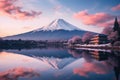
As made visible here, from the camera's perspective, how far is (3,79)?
21.8ft

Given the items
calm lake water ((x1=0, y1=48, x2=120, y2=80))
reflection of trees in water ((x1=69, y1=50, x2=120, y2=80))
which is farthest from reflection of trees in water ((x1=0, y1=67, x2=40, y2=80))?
reflection of trees in water ((x1=69, y1=50, x2=120, y2=80))

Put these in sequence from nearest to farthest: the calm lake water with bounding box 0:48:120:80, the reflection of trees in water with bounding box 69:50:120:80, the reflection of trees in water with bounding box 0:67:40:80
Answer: the calm lake water with bounding box 0:48:120:80, the reflection of trees in water with bounding box 0:67:40:80, the reflection of trees in water with bounding box 69:50:120:80

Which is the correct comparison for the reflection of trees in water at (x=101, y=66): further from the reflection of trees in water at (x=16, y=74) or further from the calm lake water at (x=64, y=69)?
the reflection of trees in water at (x=16, y=74)

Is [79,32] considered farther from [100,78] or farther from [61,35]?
[100,78]

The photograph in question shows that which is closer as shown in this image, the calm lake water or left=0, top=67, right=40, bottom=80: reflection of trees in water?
the calm lake water

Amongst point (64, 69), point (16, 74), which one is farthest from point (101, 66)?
point (16, 74)

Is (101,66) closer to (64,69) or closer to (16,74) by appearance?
(64,69)

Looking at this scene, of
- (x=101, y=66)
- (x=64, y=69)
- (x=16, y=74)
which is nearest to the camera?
(x=16, y=74)

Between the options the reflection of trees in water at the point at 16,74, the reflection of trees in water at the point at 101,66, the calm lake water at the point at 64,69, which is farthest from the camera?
the reflection of trees in water at the point at 101,66

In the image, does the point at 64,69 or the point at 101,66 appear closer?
the point at 64,69

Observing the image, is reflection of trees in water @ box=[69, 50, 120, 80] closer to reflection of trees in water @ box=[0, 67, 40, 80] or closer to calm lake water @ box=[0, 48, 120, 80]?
calm lake water @ box=[0, 48, 120, 80]

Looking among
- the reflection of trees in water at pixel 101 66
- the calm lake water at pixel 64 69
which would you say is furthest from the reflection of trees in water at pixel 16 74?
the reflection of trees in water at pixel 101 66

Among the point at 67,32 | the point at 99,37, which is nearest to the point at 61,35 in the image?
the point at 67,32

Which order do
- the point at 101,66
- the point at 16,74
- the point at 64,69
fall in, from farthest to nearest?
the point at 101,66 → the point at 64,69 → the point at 16,74
